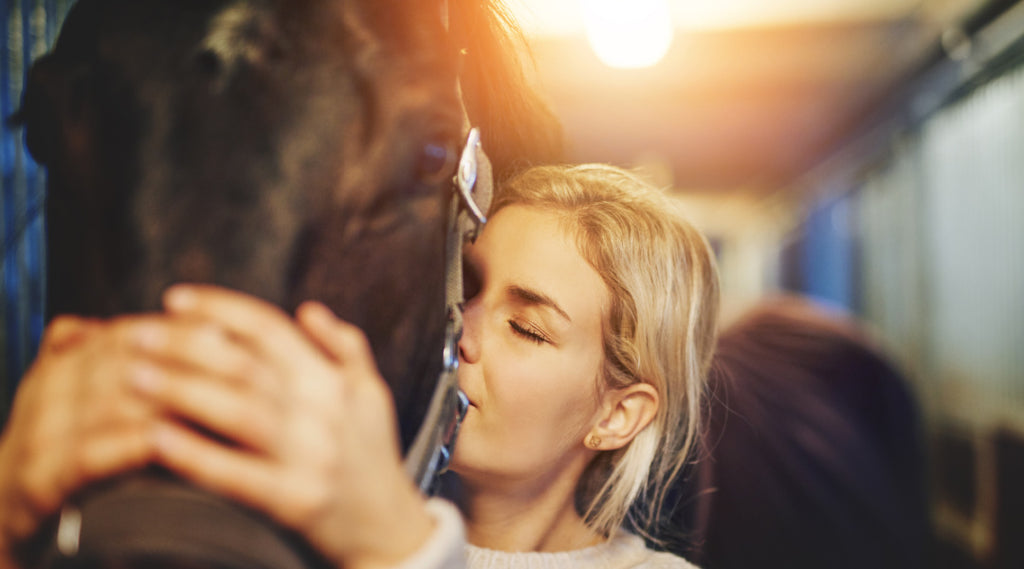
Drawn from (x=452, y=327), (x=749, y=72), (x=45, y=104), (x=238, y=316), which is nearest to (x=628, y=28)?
(x=749, y=72)

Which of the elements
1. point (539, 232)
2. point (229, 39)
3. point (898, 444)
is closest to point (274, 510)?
point (229, 39)

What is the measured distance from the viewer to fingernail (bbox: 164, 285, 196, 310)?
36 centimetres

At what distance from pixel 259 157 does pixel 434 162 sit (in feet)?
0.43

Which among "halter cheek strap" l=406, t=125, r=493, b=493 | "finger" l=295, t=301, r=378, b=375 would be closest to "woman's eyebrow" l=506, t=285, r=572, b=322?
"halter cheek strap" l=406, t=125, r=493, b=493

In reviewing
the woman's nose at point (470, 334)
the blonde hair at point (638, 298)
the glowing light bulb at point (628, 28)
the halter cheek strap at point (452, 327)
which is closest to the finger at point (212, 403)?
the halter cheek strap at point (452, 327)

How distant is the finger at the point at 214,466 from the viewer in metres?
0.34

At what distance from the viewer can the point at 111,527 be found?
0.33 m

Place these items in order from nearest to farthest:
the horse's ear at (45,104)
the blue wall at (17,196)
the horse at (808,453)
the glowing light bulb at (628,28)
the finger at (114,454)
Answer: the finger at (114,454), the horse's ear at (45,104), the blue wall at (17,196), the horse at (808,453), the glowing light bulb at (628,28)

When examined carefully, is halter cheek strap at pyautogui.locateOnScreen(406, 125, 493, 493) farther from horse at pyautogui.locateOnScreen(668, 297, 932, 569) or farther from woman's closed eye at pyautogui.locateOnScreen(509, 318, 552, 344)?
horse at pyautogui.locateOnScreen(668, 297, 932, 569)

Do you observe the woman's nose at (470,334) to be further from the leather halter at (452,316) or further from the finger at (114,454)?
the finger at (114,454)

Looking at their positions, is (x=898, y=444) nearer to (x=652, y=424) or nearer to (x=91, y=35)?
(x=652, y=424)

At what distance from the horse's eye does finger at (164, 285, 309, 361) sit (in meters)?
0.17

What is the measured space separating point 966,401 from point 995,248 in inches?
24.0

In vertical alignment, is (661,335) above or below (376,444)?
below
